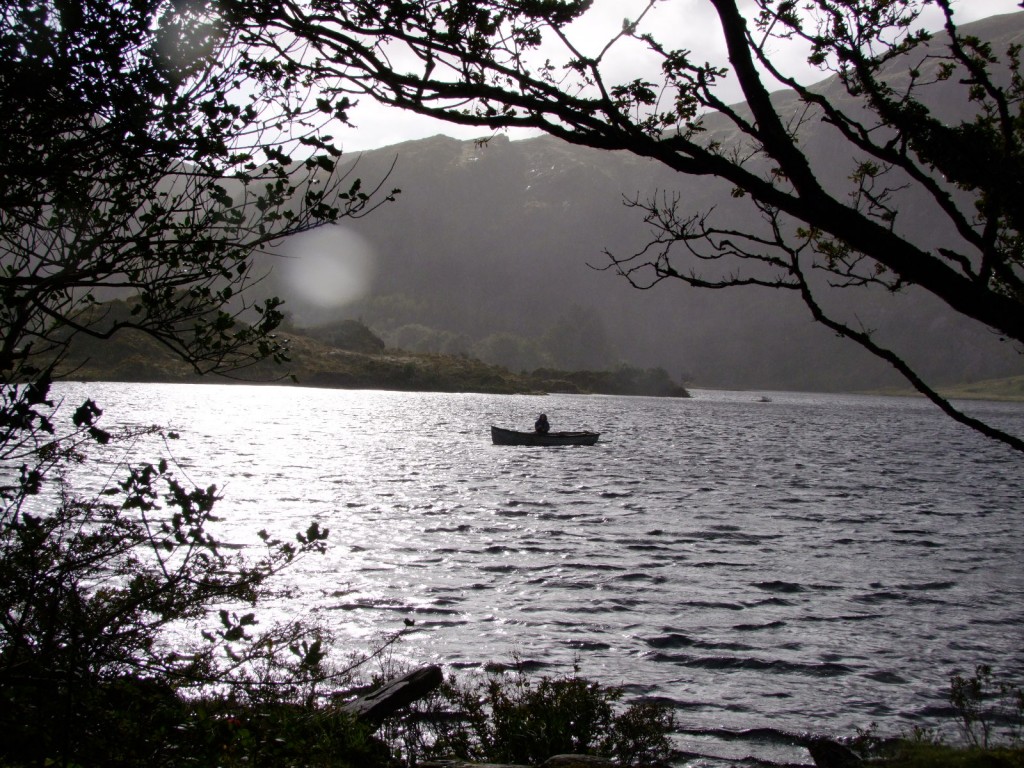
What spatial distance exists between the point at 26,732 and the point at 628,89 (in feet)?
23.8

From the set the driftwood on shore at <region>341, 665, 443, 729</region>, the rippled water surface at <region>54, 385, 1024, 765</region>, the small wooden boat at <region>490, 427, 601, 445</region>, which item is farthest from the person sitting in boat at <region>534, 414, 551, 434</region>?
the driftwood on shore at <region>341, 665, 443, 729</region>

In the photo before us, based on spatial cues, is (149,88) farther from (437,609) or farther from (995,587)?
(995,587)

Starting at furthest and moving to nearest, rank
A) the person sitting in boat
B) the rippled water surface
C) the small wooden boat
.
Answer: the small wooden boat
the person sitting in boat
the rippled water surface

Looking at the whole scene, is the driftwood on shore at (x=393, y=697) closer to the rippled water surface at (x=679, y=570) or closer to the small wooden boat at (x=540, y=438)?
the rippled water surface at (x=679, y=570)

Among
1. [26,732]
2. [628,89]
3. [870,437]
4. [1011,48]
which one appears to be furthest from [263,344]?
[870,437]

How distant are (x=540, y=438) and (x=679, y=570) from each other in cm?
3763

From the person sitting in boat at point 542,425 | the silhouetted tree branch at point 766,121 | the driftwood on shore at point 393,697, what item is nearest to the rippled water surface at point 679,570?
the driftwood on shore at point 393,697

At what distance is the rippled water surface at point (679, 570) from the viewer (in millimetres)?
14945

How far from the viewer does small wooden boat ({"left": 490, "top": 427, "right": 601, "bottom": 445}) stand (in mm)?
61125

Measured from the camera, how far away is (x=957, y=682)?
12719 millimetres

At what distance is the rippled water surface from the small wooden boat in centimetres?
391

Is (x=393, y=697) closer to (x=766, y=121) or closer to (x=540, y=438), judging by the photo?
(x=766, y=121)

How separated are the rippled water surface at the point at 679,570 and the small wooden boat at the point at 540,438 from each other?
12.8 feet

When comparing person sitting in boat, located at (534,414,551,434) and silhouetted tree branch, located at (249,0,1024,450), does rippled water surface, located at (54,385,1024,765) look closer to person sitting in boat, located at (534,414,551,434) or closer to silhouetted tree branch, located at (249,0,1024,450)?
person sitting in boat, located at (534,414,551,434)
